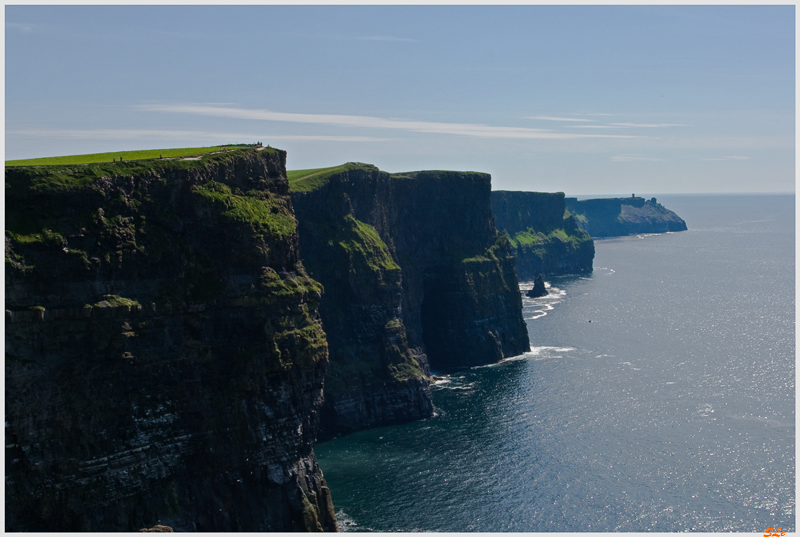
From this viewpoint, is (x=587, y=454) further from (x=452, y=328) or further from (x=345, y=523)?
(x=452, y=328)

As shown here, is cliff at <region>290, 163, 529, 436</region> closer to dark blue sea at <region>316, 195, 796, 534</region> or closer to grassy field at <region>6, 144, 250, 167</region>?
dark blue sea at <region>316, 195, 796, 534</region>

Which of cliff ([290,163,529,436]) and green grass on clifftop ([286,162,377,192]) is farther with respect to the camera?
green grass on clifftop ([286,162,377,192])

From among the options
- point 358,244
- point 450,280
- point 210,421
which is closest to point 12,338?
point 210,421

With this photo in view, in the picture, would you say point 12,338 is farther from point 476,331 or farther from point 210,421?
point 476,331

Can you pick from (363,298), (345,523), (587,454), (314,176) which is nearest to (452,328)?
(363,298)

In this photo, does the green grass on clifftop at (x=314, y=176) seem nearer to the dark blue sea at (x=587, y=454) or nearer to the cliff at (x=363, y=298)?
the cliff at (x=363, y=298)

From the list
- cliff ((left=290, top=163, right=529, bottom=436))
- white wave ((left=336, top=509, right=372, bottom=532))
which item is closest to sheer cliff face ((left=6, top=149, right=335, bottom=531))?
white wave ((left=336, top=509, right=372, bottom=532))

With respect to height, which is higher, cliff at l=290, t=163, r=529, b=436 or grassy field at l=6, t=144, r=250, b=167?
grassy field at l=6, t=144, r=250, b=167

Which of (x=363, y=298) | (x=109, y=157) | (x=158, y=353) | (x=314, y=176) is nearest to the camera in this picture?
(x=158, y=353)

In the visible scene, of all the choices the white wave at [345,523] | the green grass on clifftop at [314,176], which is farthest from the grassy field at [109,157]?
the white wave at [345,523]
